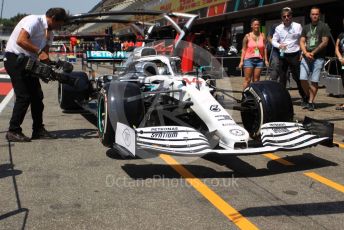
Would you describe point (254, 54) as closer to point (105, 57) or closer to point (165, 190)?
point (105, 57)

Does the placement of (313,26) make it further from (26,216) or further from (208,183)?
(26,216)

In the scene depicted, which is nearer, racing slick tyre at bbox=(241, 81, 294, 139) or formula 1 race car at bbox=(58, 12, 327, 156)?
formula 1 race car at bbox=(58, 12, 327, 156)

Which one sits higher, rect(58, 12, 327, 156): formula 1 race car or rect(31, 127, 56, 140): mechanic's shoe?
rect(58, 12, 327, 156): formula 1 race car

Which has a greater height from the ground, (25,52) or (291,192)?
(25,52)

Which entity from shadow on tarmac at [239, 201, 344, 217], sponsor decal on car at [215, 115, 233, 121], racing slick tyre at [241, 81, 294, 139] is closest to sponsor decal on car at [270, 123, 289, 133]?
racing slick tyre at [241, 81, 294, 139]

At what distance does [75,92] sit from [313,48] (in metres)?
4.63

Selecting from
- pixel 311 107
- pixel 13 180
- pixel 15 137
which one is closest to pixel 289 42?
pixel 311 107

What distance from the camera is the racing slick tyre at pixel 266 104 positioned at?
5984 millimetres

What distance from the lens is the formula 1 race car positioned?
5082mm

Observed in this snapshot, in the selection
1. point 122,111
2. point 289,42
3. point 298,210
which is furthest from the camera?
point 289,42

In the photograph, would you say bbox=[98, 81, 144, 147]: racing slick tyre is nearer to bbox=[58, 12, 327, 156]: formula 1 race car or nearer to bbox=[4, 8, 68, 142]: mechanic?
bbox=[58, 12, 327, 156]: formula 1 race car

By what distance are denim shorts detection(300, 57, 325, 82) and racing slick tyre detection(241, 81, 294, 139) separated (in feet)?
11.1

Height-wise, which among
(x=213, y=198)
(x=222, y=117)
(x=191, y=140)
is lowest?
(x=213, y=198)

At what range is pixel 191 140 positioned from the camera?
5094 millimetres
